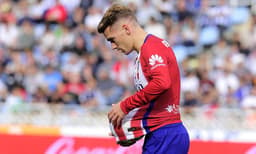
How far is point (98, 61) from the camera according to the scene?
42.4 ft

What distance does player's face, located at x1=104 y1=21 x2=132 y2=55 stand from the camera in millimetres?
5328

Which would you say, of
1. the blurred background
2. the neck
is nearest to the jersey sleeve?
the neck

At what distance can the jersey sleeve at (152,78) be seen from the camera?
5039 millimetres

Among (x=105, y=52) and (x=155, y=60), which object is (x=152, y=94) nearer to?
(x=155, y=60)

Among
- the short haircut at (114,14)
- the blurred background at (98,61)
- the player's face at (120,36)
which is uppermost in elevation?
the short haircut at (114,14)

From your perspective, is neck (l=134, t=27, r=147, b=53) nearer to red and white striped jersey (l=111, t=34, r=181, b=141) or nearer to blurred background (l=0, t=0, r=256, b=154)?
red and white striped jersey (l=111, t=34, r=181, b=141)

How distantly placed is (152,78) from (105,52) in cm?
789

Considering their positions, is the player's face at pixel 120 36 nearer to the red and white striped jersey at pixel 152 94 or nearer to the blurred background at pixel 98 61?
the red and white striped jersey at pixel 152 94

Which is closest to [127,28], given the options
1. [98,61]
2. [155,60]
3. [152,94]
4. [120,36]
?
[120,36]

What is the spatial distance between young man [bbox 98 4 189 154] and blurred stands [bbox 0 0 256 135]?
6.00 m

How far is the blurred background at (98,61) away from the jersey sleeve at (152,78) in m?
4.81

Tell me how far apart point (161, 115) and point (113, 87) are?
6.75 meters

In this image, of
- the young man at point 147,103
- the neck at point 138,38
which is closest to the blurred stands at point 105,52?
the young man at point 147,103

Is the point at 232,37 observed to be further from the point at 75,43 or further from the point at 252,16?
the point at 75,43
